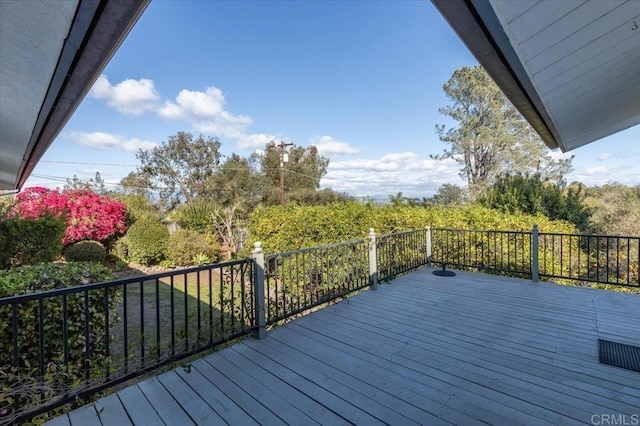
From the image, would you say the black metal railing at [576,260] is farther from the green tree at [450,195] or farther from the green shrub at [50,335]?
the green tree at [450,195]

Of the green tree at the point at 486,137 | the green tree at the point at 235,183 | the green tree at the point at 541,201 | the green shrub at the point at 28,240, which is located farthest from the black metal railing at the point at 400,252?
the green tree at the point at 486,137

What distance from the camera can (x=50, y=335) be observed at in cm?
232

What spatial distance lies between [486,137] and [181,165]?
18627mm

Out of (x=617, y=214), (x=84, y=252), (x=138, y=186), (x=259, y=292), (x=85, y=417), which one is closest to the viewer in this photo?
(x=85, y=417)

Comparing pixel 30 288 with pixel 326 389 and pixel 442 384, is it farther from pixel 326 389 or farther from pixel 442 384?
pixel 442 384

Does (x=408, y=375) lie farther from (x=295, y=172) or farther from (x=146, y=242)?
(x=295, y=172)

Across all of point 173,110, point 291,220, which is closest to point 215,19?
point 291,220

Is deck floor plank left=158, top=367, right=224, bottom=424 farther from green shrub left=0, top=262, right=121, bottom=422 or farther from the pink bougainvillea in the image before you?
the pink bougainvillea

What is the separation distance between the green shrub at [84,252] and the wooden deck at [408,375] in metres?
8.61

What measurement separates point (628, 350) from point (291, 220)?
18.5ft

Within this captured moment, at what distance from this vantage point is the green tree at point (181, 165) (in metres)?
19.1

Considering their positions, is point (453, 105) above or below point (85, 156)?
above

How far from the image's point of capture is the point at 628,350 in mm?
2650

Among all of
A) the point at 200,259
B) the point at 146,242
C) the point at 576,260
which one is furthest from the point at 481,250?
the point at 146,242
